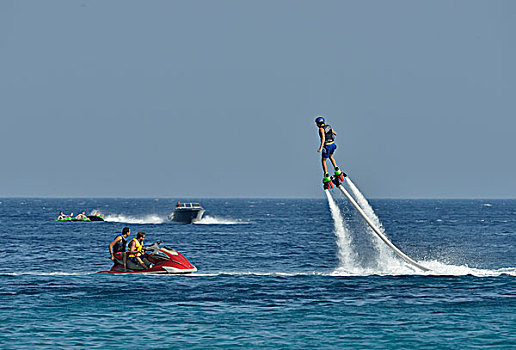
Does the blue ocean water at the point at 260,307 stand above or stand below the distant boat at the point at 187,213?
below

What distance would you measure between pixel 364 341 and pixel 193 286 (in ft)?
41.3

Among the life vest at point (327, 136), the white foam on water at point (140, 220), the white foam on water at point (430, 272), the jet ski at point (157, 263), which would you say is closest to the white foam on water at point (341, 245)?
the white foam on water at point (430, 272)

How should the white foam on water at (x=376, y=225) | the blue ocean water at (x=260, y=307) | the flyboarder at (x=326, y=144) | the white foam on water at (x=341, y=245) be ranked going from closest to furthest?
1. the blue ocean water at (x=260, y=307)
2. the flyboarder at (x=326, y=144)
3. the white foam on water at (x=376, y=225)
4. the white foam on water at (x=341, y=245)

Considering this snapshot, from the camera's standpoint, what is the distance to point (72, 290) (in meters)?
30.5

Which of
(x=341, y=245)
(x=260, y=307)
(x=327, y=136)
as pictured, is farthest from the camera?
(x=341, y=245)

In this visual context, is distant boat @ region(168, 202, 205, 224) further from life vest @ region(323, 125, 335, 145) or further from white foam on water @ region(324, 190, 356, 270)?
life vest @ region(323, 125, 335, 145)

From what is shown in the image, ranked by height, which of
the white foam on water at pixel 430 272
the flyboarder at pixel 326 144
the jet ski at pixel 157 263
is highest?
the flyboarder at pixel 326 144

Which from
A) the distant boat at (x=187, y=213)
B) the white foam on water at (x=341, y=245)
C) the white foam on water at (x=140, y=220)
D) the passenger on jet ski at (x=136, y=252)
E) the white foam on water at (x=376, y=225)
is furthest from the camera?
the white foam on water at (x=140, y=220)

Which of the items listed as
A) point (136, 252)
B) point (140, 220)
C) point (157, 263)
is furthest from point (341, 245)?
point (140, 220)

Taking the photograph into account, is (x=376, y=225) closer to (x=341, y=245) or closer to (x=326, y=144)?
(x=326, y=144)

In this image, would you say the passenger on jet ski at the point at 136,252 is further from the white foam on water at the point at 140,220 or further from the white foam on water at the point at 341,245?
the white foam on water at the point at 140,220

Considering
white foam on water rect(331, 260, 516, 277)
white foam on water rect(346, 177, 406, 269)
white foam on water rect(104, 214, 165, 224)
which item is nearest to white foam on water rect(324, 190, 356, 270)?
white foam on water rect(346, 177, 406, 269)

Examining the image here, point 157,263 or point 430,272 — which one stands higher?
point 157,263

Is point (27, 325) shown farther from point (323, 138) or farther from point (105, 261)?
point (105, 261)
